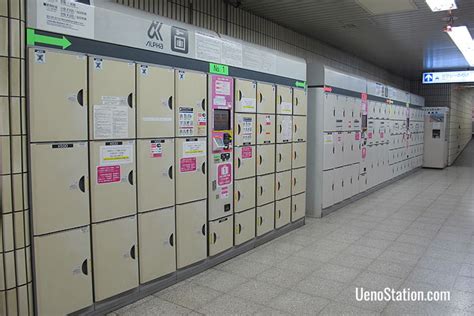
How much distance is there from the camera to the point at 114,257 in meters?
3.21

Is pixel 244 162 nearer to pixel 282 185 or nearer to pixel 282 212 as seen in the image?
pixel 282 185

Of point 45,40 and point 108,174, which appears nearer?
point 45,40

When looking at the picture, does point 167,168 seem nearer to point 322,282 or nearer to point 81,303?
point 81,303

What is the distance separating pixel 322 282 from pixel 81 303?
2262 mm

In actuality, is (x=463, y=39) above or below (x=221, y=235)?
above

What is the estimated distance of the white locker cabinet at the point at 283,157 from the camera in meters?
5.34

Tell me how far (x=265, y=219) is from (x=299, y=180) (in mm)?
1132

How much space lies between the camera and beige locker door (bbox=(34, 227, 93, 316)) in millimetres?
2719

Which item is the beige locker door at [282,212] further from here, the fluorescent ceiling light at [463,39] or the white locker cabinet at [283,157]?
the fluorescent ceiling light at [463,39]

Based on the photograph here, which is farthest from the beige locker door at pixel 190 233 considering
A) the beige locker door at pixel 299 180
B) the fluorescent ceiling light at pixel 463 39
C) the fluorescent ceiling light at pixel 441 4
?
the fluorescent ceiling light at pixel 463 39

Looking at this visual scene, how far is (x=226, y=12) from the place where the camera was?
5.38 metres

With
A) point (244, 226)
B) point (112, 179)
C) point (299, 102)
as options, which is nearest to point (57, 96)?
point (112, 179)

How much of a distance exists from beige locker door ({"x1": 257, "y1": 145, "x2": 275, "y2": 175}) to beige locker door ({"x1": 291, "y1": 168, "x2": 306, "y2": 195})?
678mm

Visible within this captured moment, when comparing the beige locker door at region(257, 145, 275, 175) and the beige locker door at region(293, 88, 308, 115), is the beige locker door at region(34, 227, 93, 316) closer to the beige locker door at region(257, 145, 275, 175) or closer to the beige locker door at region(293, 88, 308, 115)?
the beige locker door at region(257, 145, 275, 175)
